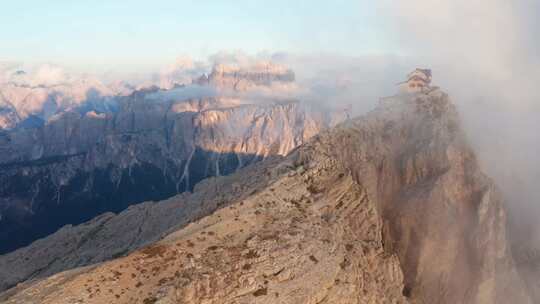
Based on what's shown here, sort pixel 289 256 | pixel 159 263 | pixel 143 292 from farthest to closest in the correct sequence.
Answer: pixel 289 256
pixel 159 263
pixel 143 292

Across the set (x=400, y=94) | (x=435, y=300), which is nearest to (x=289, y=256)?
(x=435, y=300)

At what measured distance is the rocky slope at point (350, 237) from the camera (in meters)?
56.1

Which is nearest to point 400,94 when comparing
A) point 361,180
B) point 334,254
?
point 361,180

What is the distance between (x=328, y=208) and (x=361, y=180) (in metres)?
12.5

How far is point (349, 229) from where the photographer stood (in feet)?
247

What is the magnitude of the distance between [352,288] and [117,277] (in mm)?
25821

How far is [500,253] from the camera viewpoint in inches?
3573

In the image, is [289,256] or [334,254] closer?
[289,256]

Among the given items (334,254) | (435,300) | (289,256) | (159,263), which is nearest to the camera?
(159,263)

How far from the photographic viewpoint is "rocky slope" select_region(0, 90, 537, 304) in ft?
184

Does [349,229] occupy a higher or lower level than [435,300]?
higher

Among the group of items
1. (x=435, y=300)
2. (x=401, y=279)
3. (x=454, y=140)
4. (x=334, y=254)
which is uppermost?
(x=454, y=140)

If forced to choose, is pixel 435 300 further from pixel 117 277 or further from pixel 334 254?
pixel 117 277

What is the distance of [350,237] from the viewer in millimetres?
73688
